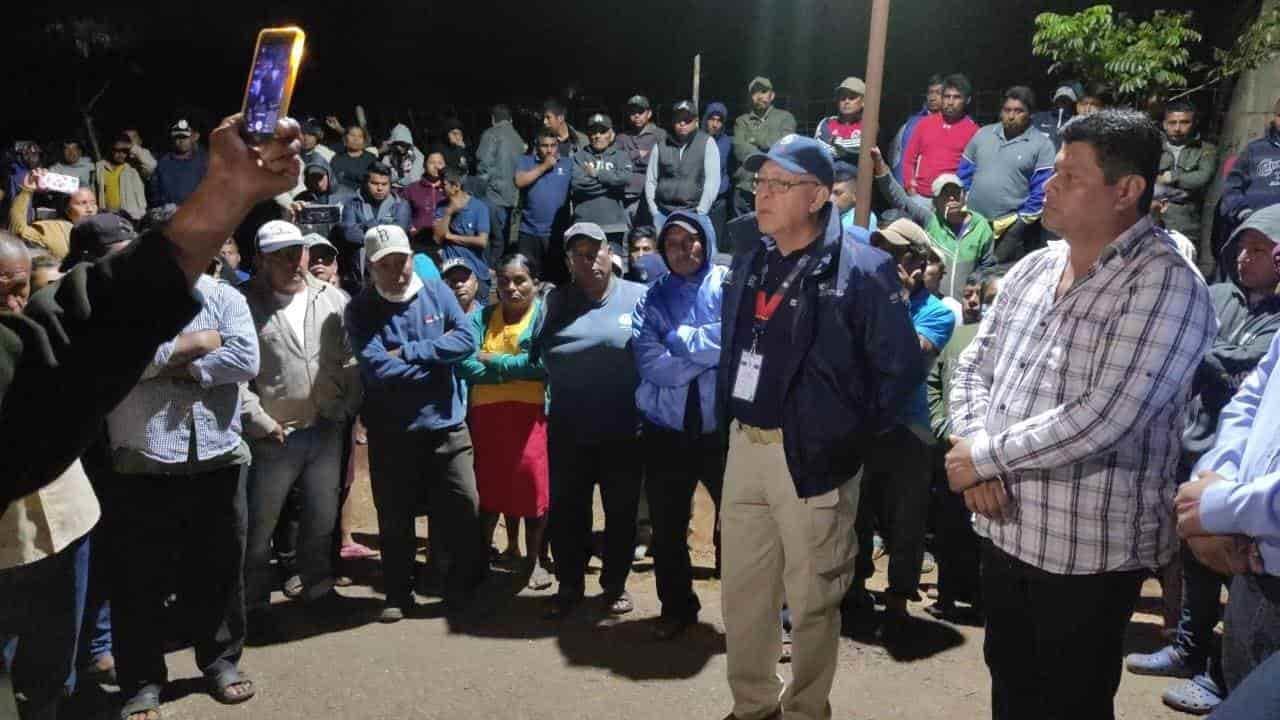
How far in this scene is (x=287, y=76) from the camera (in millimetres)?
1450

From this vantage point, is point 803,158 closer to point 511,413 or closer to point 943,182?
point 511,413

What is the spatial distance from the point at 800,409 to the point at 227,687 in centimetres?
308

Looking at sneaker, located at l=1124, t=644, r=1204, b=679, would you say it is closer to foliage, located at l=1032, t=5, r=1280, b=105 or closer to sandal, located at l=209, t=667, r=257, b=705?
sandal, located at l=209, t=667, r=257, b=705

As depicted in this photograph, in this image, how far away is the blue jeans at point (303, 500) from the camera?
509cm

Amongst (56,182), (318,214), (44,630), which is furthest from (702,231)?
(318,214)

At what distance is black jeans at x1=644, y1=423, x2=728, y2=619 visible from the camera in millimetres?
5180

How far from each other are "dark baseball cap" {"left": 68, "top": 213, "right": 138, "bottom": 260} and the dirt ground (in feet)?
7.03

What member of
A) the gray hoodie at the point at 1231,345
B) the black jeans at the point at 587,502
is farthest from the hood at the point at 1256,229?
the black jeans at the point at 587,502

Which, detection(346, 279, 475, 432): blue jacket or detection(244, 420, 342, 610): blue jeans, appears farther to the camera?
detection(346, 279, 475, 432): blue jacket

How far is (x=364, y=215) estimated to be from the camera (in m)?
9.01

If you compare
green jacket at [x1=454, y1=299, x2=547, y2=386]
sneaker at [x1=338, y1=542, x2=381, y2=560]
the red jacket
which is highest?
the red jacket

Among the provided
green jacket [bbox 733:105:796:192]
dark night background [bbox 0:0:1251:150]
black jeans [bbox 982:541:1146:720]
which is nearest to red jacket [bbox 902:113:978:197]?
green jacket [bbox 733:105:796:192]

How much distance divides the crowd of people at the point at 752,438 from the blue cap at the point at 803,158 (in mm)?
20

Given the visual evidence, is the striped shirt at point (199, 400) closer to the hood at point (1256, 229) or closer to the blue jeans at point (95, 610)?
the blue jeans at point (95, 610)
